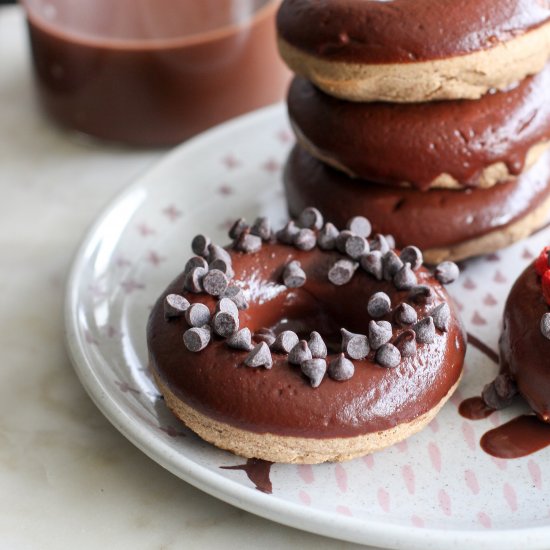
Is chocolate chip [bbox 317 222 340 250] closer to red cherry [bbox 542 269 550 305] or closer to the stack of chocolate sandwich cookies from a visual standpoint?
the stack of chocolate sandwich cookies

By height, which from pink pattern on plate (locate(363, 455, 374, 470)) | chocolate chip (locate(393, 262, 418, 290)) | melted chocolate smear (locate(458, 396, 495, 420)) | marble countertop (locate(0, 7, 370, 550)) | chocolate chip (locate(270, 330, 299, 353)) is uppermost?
chocolate chip (locate(393, 262, 418, 290))

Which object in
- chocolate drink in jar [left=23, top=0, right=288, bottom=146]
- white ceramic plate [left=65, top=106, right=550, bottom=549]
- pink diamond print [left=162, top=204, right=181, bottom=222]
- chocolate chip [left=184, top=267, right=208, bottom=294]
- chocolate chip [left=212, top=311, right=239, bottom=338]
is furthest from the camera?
chocolate drink in jar [left=23, top=0, right=288, bottom=146]

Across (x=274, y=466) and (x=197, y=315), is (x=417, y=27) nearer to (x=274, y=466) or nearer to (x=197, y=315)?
(x=197, y=315)

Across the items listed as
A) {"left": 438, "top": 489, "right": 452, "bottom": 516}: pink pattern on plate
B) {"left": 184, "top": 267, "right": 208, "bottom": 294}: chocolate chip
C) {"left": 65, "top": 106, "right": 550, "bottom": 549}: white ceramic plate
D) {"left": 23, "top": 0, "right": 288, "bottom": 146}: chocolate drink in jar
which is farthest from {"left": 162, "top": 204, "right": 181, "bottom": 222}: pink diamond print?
{"left": 438, "top": 489, "right": 452, "bottom": 516}: pink pattern on plate

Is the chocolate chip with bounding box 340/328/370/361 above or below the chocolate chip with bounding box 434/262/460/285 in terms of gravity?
above

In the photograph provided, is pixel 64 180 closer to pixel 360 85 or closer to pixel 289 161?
pixel 289 161

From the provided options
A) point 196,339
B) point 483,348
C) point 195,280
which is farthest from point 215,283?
point 483,348
